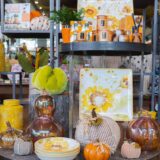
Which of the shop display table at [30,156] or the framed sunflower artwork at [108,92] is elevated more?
the framed sunflower artwork at [108,92]

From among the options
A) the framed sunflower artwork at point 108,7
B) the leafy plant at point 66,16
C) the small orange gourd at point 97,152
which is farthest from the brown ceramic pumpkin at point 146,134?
the framed sunflower artwork at point 108,7

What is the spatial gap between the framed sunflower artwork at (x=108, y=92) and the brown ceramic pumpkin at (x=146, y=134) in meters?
0.47

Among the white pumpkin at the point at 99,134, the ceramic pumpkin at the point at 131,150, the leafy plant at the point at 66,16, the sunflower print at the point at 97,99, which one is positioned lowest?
the ceramic pumpkin at the point at 131,150

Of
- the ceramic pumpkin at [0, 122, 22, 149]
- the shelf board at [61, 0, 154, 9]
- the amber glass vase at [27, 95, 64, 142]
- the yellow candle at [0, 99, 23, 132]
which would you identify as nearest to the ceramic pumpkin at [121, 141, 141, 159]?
the amber glass vase at [27, 95, 64, 142]

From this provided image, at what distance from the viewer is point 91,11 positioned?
78.8 inches

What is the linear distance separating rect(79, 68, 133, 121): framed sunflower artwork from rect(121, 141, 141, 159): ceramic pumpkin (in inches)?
22.4

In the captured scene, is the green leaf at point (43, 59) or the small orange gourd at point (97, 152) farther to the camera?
the green leaf at point (43, 59)

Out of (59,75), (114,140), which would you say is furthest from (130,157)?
(59,75)

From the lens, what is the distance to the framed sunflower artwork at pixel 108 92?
176cm

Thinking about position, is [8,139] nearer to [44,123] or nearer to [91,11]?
[44,123]

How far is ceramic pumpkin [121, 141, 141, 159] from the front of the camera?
1157mm

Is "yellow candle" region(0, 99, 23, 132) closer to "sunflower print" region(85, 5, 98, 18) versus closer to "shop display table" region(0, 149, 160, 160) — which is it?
"shop display table" region(0, 149, 160, 160)

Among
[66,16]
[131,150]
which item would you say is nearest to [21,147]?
[131,150]

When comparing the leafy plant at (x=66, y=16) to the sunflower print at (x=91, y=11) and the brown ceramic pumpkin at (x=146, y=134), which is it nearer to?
the sunflower print at (x=91, y=11)
